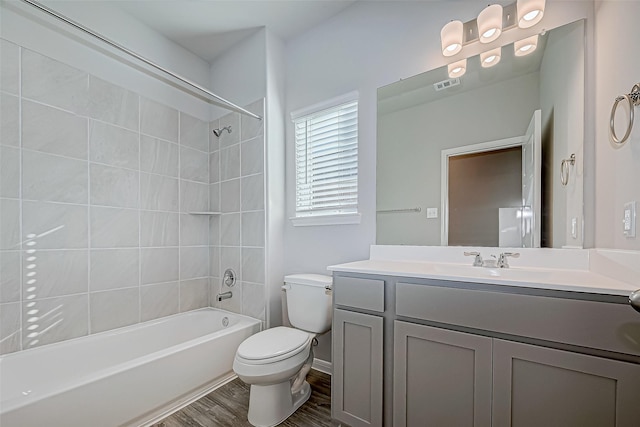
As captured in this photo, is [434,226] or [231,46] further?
[231,46]

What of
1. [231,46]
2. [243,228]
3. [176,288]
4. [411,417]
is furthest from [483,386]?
[231,46]

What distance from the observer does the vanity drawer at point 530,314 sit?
841mm

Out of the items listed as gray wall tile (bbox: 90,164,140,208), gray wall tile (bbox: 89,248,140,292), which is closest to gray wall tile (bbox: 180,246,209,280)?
gray wall tile (bbox: 89,248,140,292)

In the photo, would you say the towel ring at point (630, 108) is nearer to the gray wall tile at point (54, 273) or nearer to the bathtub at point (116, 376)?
the bathtub at point (116, 376)

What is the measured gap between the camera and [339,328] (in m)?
1.42

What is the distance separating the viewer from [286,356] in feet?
5.06

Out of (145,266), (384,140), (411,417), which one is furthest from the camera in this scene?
(145,266)

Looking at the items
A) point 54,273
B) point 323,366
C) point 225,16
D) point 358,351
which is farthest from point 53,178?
point 323,366

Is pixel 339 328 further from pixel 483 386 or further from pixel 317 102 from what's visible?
pixel 317 102

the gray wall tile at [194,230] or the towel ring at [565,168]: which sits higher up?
the towel ring at [565,168]

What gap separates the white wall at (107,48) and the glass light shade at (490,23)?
233 cm

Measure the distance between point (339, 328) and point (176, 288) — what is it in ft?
5.42

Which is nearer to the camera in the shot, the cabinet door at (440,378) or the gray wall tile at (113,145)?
the cabinet door at (440,378)

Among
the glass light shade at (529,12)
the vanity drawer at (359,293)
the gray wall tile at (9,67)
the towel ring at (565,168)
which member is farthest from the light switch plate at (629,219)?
the gray wall tile at (9,67)
